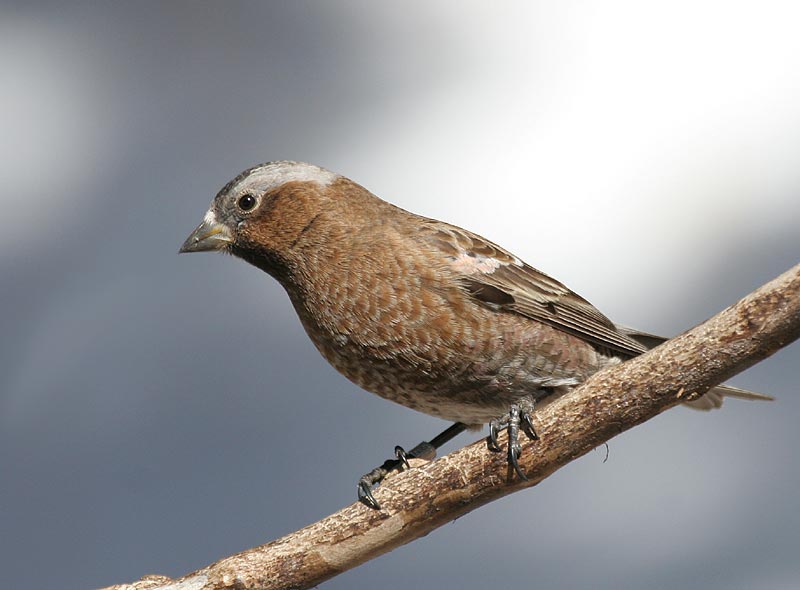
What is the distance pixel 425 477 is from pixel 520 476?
0.32 m

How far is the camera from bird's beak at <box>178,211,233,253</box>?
395 cm

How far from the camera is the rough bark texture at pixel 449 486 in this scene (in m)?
2.98

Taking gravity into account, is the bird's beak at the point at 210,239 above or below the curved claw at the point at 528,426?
above

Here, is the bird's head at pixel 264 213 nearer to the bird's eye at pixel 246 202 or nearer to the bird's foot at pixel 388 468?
the bird's eye at pixel 246 202

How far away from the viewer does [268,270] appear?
3951 millimetres

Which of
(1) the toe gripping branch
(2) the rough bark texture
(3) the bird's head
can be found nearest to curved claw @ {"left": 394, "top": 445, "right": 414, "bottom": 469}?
(1) the toe gripping branch

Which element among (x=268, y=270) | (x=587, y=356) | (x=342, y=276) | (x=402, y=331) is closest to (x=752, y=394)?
(x=587, y=356)

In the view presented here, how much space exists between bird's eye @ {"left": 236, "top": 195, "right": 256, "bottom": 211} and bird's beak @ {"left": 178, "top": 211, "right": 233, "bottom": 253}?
11cm

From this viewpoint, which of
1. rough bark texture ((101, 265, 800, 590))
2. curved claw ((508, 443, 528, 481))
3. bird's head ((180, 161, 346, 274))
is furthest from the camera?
bird's head ((180, 161, 346, 274))

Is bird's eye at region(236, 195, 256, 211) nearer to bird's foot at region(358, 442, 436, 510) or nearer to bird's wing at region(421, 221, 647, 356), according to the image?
bird's wing at region(421, 221, 647, 356)

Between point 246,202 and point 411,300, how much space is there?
89cm

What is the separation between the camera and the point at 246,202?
3.96 meters

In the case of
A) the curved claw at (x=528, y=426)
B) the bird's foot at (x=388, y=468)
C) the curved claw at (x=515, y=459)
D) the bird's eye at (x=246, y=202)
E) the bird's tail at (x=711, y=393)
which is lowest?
the bird's foot at (x=388, y=468)

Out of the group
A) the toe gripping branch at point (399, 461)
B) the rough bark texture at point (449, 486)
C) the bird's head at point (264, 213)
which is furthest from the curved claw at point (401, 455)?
the bird's head at point (264, 213)
